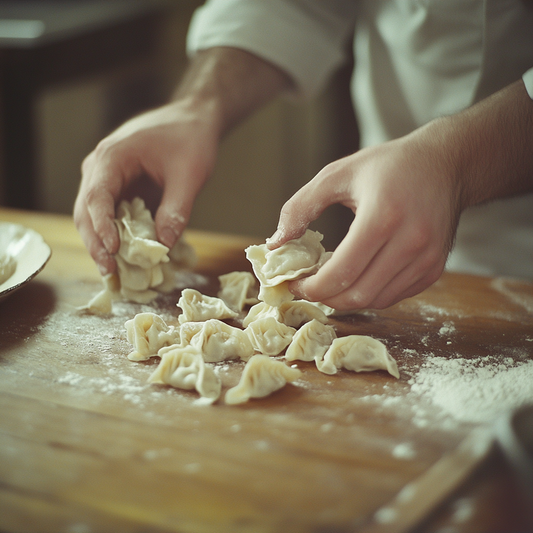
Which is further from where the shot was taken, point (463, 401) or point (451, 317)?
point (451, 317)

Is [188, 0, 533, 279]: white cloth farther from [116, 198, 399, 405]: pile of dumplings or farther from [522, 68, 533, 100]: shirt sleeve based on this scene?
[116, 198, 399, 405]: pile of dumplings

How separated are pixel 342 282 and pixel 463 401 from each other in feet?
0.96

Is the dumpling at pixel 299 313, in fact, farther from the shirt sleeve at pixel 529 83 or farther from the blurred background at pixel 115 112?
the blurred background at pixel 115 112

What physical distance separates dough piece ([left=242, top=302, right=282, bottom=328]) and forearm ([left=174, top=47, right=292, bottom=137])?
1.91 ft

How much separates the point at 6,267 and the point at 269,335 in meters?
0.71

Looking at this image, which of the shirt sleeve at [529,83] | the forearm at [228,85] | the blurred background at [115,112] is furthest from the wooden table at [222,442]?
the blurred background at [115,112]

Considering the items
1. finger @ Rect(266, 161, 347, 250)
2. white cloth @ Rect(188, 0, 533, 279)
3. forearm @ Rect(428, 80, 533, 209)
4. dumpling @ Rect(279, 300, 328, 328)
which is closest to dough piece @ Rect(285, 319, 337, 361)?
dumpling @ Rect(279, 300, 328, 328)

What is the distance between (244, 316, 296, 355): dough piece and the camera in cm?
118

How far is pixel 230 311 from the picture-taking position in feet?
4.41

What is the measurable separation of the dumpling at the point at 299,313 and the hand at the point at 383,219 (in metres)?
0.17

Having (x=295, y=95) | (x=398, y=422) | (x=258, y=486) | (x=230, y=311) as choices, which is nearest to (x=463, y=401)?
(x=398, y=422)

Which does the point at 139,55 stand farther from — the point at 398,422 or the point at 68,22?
the point at 398,422

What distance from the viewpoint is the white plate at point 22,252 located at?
133cm

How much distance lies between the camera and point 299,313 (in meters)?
1.32
